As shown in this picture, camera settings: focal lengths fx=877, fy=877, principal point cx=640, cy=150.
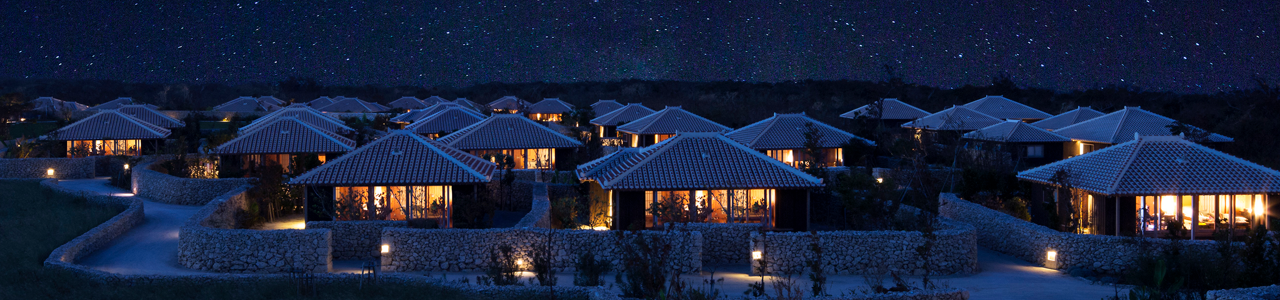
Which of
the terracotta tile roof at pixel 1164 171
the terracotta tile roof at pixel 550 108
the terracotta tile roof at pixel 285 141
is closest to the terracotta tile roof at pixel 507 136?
the terracotta tile roof at pixel 285 141

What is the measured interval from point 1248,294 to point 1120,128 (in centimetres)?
2885

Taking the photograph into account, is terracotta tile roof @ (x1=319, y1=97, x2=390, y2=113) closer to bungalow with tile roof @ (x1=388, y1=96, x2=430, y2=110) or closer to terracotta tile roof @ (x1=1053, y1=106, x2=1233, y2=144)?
bungalow with tile roof @ (x1=388, y1=96, x2=430, y2=110)

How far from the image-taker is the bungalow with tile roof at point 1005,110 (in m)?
52.7

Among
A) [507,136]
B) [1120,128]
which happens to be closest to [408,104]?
[507,136]

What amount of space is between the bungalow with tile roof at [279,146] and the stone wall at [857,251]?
60.6ft

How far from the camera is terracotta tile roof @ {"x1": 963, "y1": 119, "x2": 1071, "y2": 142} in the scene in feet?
126

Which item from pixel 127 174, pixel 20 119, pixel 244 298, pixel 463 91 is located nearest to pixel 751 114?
pixel 127 174

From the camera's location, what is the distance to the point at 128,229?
21625 mm

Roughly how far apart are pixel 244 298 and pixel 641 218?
973 cm

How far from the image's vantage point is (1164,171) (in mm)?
20969

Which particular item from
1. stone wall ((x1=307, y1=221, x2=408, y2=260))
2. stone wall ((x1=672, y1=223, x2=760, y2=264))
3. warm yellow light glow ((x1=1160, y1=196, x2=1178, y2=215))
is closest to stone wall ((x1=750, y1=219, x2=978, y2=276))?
stone wall ((x1=672, y1=223, x2=760, y2=264))

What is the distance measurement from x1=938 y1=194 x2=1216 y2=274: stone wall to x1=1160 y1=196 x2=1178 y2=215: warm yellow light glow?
3.42 m

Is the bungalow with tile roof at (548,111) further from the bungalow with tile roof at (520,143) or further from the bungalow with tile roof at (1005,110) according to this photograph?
the bungalow with tile roof at (520,143)

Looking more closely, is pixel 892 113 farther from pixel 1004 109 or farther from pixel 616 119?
pixel 616 119
